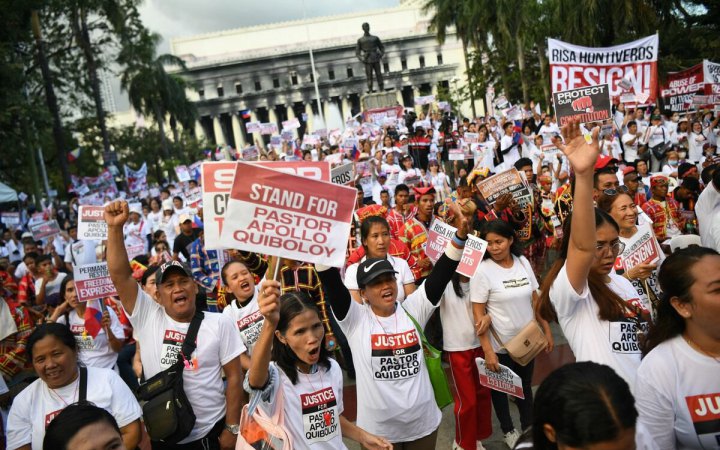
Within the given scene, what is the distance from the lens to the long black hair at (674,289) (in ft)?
6.98

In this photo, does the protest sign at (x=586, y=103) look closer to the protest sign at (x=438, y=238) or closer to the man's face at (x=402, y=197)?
the protest sign at (x=438, y=238)

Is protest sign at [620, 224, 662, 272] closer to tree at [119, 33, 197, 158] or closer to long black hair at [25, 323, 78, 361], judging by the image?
long black hair at [25, 323, 78, 361]

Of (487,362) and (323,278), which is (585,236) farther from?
(487,362)

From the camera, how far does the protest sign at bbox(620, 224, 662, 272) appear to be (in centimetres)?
365

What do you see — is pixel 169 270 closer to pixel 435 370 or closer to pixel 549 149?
pixel 435 370

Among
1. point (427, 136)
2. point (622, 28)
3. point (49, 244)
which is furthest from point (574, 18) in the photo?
point (49, 244)

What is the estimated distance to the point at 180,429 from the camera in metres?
3.00

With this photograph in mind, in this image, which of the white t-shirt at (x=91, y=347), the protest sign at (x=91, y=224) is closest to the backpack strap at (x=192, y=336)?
the white t-shirt at (x=91, y=347)

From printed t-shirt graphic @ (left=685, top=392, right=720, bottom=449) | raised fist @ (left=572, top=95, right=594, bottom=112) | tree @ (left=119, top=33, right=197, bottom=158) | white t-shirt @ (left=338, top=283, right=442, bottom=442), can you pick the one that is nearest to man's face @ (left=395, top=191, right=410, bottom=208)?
raised fist @ (left=572, top=95, right=594, bottom=112)

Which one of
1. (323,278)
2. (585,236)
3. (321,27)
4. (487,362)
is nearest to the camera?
(585,236)

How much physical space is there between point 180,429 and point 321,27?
8618 centimetres

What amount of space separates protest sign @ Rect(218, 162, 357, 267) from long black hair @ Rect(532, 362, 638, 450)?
3.83 feet

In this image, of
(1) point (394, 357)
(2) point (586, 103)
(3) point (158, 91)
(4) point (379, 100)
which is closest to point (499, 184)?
(2) point (586, 103)

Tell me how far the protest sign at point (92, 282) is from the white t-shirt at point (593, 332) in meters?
4.07
